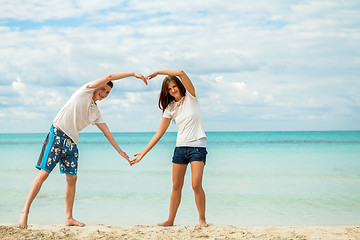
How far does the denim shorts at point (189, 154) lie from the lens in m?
4.29

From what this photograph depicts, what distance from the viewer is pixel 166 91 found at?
443 cm

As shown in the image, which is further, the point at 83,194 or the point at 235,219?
the point at 83,194

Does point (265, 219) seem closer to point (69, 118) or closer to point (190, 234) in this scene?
point (190, 234)

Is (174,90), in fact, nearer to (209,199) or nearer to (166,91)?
(166,91)

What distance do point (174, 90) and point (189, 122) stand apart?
0.39 meters

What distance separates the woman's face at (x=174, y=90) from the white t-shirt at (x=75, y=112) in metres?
0.82

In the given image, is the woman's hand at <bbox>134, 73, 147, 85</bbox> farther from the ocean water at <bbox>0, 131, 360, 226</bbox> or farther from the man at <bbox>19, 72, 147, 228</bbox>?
the ocean water at <bbox>0, 131, 360, 226</bbox>

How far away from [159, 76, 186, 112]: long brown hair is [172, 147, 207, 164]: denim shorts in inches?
20.8

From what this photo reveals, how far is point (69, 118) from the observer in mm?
4309

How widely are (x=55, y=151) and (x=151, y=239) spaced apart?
1.38m

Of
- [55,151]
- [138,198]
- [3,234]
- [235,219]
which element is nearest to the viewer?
[3,234]

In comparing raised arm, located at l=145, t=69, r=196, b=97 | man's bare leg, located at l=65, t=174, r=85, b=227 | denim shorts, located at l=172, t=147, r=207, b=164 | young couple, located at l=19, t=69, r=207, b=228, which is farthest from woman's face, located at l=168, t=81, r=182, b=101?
man's bare leg, located at l=65, t=174, r=85, b=227

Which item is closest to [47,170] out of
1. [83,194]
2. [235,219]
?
[235,219]

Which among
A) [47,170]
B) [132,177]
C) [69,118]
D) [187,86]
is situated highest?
A: [187,86]
